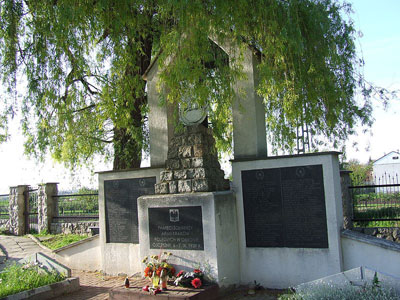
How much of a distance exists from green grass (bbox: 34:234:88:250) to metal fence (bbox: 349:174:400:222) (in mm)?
7978

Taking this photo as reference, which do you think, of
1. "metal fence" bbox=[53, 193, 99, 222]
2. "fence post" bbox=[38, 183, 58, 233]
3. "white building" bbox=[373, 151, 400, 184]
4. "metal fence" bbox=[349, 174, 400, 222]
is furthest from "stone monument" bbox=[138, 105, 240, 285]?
"white building" bbox=[373, 151, 400, 184]

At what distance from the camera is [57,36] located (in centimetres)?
659

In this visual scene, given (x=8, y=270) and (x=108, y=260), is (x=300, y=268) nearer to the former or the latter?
(x=108, y=260)

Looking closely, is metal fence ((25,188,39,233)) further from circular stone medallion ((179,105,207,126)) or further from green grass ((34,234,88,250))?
circular stone medallion ((179,105,207,126))

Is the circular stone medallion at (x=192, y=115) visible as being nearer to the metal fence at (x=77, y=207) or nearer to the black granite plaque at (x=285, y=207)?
the black granite plaque at (x=285, y=207)

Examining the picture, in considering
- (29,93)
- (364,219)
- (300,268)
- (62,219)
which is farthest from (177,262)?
(62,219)

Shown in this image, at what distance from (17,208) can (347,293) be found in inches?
522

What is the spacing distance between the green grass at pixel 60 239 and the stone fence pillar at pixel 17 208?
188cm

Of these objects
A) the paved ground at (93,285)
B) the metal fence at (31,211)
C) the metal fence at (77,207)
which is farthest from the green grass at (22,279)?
the metal fence at (31,211)

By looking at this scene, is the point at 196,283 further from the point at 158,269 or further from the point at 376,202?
the point at 376,202

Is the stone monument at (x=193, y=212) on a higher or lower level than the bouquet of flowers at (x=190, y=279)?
higher

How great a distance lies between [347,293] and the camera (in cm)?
479

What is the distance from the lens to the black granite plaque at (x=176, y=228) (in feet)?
21.3

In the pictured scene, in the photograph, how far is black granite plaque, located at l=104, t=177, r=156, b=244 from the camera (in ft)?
26.5
